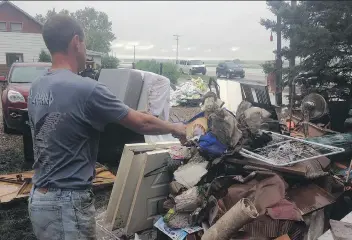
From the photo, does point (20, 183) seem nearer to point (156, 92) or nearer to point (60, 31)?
point (156, 92)

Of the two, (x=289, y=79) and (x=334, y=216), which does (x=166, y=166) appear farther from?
(x=289, y=79)

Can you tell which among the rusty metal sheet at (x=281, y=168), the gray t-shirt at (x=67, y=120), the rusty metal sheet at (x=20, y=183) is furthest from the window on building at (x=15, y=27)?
the gray t-shirt at (x=67, y=120)

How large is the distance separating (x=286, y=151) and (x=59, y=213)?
Result: 2.35 metres

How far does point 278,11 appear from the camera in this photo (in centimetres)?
742

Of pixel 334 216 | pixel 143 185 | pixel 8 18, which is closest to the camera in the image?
pixel 143 185

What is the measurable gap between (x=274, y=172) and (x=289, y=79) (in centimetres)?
526

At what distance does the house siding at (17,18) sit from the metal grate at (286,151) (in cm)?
1343

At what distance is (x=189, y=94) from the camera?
12516 millimetres

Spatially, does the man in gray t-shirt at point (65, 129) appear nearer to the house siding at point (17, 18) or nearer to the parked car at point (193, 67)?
the house siding at point (17, 18)

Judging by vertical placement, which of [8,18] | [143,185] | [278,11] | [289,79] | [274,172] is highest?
[8,18]

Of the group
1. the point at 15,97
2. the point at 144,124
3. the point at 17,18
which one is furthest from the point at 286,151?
→ the point at 17,18

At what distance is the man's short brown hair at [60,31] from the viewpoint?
1.77m

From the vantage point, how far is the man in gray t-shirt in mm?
1718

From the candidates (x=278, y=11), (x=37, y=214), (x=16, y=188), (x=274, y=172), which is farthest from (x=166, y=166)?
(x=278, y=11)
